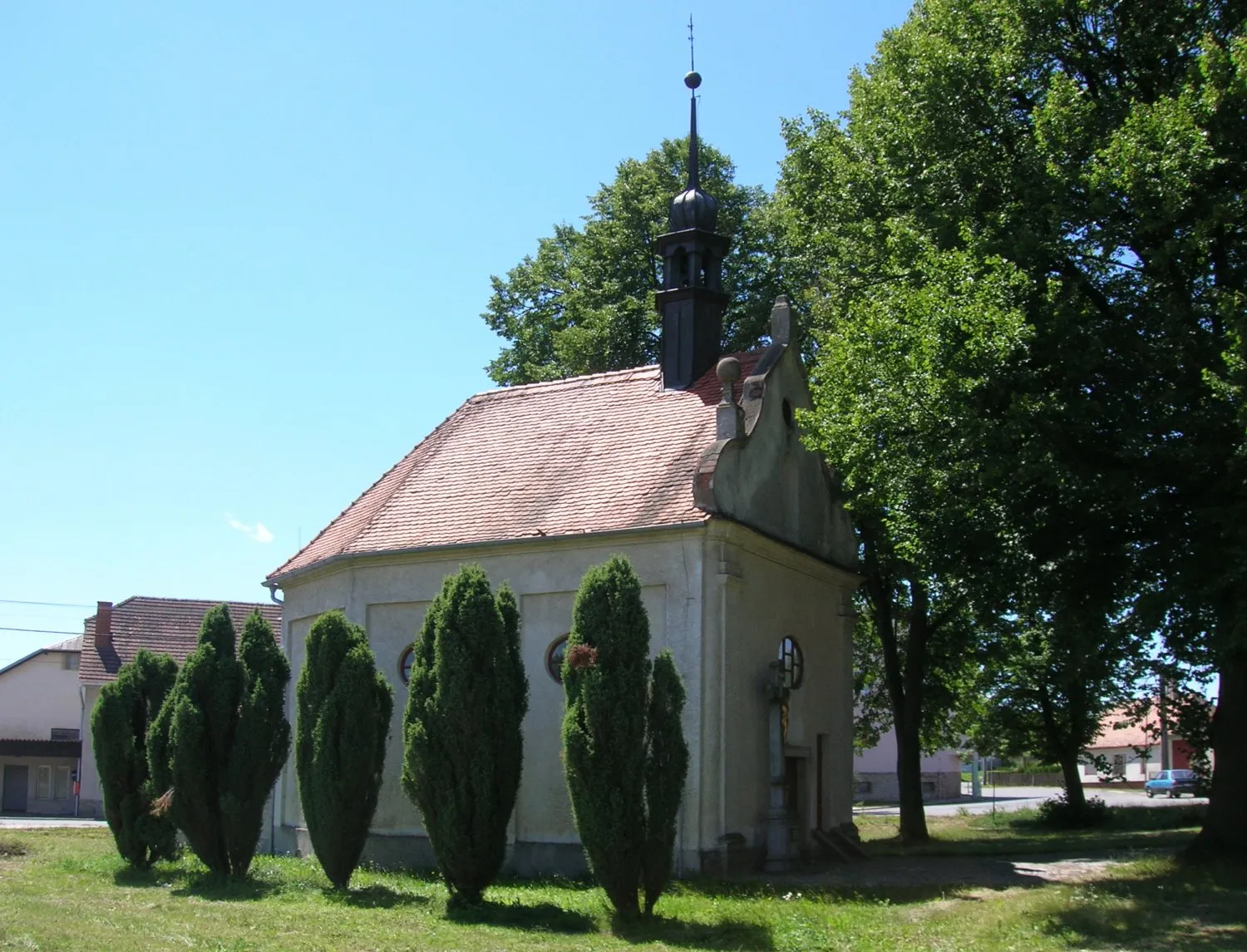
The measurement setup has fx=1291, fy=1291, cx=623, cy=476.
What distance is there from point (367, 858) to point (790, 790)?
7.28 m

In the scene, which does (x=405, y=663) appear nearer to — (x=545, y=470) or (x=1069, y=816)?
(x=545, y=470)

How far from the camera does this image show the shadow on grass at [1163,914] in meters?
13.2

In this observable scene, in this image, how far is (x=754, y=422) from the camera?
841 inches

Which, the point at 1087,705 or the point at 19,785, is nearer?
the point at 1087,705

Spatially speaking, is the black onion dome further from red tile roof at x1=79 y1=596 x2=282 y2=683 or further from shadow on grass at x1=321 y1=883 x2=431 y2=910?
red tile roof at x1=79 y1=596 x2=282 y2=683

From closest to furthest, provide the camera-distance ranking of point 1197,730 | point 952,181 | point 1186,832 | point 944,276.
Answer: point 944,276 < point 952,181 < point 1186,832 < point 1197,730

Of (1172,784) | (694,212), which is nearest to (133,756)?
(694,212)

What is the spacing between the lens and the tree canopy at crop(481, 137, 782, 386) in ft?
→ 103

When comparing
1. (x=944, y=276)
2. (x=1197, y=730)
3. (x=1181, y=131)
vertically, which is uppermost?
(x=1181, y=131)

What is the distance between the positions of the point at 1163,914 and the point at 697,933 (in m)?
5.20

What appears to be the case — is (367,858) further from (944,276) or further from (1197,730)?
(1197,730)

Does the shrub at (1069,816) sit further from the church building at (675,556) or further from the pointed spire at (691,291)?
the pointed spire at (691,291)

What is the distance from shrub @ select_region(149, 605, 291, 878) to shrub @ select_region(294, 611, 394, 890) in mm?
1379

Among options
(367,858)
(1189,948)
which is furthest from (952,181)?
(367,858)
